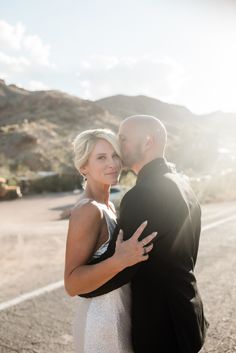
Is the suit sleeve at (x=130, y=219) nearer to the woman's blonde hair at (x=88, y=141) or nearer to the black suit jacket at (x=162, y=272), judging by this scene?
the black suit jacket at (x=162, y=272)

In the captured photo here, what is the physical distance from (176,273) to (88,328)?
623mm

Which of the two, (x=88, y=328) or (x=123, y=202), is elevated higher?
(x=123, y=202)

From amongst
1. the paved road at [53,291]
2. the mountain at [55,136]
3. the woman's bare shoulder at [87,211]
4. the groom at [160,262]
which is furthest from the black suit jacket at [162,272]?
the mountain at [55,136]

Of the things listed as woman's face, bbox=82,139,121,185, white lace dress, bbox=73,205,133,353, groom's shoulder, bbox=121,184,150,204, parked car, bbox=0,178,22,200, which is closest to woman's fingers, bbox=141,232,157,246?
groom's shoulder, bbox=121,184,150,204

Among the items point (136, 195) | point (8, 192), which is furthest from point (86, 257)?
point (8, 192)

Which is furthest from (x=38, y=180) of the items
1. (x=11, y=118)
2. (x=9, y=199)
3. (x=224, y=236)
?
(x=11, y=118)

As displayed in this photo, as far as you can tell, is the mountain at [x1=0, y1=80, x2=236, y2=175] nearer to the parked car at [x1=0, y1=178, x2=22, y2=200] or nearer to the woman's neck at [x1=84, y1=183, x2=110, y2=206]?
the parked car at [x1=0, y1=178, x2=22, y2=200]

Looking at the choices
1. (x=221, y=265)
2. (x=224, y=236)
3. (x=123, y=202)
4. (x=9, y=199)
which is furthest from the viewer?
(x=9, y=199)

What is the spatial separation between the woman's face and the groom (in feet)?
0.89

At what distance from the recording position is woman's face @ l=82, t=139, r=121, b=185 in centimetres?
265

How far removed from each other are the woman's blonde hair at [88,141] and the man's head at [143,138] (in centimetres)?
13

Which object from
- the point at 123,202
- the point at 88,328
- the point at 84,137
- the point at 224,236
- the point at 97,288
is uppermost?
the point at 84,137

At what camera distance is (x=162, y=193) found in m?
2.19

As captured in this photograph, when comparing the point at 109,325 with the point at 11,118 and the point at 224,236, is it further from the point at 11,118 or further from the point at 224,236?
the point at 11,118
